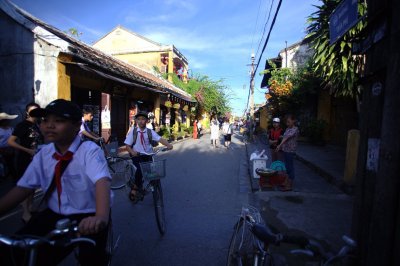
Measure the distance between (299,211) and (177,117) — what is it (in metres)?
20.7

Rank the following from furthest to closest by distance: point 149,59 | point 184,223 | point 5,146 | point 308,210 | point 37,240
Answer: point 149,59, point 5,146, point 308,210, point 184,223, point 37,240

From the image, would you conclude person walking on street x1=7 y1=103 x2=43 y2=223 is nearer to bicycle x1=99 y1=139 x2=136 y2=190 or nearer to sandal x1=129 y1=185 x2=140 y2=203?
sandal x1=129 y1=185 x2=140 y2=203

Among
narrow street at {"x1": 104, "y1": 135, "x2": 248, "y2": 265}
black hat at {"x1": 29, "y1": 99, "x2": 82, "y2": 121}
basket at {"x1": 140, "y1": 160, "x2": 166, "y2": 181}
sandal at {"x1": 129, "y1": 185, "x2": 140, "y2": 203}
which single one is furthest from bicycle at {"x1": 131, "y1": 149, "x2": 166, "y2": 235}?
black hat at {"x1": 29, "y1": 99, "x2": 82, "y2": 121}

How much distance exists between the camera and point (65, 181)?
2170 mm

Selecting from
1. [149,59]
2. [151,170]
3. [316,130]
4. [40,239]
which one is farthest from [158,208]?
[149,59]

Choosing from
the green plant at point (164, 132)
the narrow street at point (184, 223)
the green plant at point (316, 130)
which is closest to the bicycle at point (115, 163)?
the narrow street at point (184, 223)

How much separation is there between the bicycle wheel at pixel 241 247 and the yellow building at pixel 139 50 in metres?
24.8

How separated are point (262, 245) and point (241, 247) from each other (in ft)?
1.56

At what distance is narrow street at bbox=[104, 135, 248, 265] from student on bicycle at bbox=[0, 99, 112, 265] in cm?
→ 156

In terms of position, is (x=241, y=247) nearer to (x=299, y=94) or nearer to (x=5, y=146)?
Result: (x=5, y=146)

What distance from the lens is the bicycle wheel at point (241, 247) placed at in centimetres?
260

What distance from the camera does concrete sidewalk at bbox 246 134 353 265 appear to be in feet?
14.1

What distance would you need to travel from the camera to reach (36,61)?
889 centimetres

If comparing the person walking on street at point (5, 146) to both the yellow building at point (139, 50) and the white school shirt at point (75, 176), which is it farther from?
A: the yellow building at point (139, 50)
